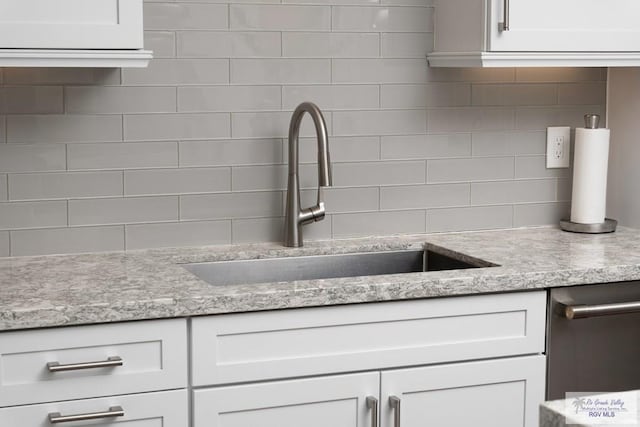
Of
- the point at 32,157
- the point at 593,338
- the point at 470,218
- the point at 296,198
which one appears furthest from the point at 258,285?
the point at 470,218

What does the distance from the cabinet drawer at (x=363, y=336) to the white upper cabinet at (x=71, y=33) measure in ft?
2.17

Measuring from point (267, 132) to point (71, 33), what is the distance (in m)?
0.70

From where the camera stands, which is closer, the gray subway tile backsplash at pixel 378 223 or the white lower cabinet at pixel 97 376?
the white lower cabinet at pixel 97 376

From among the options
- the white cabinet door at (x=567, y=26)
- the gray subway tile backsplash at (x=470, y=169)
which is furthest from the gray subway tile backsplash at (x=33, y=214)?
the white cabinet door at (x=567, y=26)

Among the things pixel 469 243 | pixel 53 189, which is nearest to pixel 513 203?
pixel 469 243

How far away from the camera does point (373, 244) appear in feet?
9.09

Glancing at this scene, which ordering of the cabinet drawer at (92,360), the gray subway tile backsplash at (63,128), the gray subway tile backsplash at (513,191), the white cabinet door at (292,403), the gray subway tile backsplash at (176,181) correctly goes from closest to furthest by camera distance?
1. the cabinet drawer at (92,360)
2. the white cabinet door at (292,403)
3. the gray subway tile backsplash at (63,128)
4. the gray subway tile backsplash at (176,181)
5. the gray subway tile backsplash at (513,191)

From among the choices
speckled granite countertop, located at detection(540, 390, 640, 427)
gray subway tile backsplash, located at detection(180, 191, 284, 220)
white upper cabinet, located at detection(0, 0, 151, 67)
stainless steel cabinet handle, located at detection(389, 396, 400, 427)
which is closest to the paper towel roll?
gray subway tile backsplash, located at detection(180, 191, 284, 220)

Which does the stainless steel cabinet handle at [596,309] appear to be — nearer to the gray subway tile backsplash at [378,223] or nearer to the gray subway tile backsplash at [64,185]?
the gray subway tile backsplash at [378,223]

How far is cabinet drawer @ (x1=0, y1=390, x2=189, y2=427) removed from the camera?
196 centimetres

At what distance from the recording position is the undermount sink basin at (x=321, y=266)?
8.60 feet

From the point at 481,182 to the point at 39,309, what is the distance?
4.93ft

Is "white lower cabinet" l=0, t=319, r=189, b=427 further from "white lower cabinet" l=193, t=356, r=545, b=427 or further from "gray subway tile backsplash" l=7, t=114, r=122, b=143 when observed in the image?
"gray subway tile backsplash" l=7, t=114, r=122, b=143

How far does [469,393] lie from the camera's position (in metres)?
2.31
